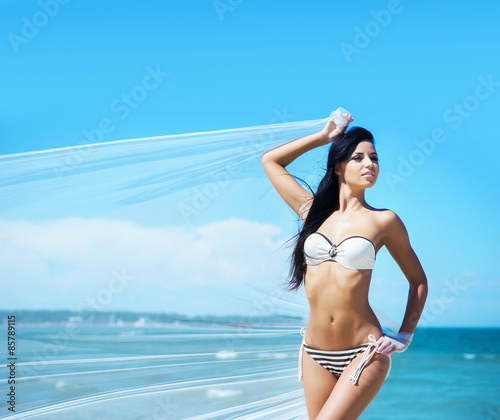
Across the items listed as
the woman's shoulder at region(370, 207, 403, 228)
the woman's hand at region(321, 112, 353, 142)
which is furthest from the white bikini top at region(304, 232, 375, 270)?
the woman's hand at region(321, 112, 353, 142)

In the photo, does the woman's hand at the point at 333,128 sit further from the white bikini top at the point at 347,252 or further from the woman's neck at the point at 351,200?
the white bikini top at the point at 347,252

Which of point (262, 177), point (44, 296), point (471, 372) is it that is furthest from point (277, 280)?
point (471, 372)

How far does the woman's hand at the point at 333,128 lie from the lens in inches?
151

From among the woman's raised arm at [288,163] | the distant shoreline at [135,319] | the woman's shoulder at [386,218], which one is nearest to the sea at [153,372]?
the distant shoreline at [135,319]

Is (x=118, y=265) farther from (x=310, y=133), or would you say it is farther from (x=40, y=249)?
(x=310, y=133)

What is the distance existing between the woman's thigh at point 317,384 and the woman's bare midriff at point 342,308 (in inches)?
5.0

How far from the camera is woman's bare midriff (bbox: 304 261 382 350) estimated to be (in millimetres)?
3447

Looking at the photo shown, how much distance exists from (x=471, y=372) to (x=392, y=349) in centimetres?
2508

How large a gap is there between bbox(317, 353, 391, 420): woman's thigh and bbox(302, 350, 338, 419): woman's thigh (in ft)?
0.35

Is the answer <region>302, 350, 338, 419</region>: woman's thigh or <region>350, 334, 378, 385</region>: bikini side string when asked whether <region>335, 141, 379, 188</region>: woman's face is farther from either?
<region>302, 350, 338, 419</region>: woman's thigh

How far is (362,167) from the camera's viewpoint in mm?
3635

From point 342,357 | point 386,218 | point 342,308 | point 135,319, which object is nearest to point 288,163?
point 386,218

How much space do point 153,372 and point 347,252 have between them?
207 cm

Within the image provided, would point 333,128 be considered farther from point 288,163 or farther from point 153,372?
point 153,372
